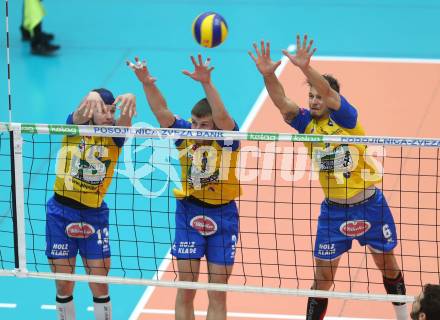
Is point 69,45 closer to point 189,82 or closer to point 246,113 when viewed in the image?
point 189,82

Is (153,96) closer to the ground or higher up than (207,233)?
higher up

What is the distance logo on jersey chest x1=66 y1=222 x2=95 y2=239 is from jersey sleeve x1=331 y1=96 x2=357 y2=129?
2.52 m

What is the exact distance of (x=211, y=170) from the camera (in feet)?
29.4

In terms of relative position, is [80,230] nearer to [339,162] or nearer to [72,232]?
[72,232]

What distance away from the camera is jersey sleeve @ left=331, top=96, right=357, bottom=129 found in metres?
8.79

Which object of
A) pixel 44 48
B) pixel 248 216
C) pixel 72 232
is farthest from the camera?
pixel 44 48

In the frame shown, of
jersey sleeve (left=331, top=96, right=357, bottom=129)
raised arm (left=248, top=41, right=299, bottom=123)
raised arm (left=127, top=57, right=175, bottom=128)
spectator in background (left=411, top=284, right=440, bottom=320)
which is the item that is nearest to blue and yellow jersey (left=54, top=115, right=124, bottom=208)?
raised arm (left=127, top=57, right=175, bottom=128)

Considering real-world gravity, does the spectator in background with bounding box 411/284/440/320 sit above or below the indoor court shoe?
below

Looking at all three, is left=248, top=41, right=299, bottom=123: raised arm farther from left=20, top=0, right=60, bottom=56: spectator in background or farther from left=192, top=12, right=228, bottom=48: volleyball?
left=20, top=0, right=60, bottom=56: spectator in background

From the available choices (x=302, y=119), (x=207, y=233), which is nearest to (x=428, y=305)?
(x=207, y=233)

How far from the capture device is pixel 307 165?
44.3 ft

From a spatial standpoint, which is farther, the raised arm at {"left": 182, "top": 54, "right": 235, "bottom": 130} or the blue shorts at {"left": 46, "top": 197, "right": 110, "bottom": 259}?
the blue shorts at {"left": 46, "top": 197, "right": 110, "bottom": 259}

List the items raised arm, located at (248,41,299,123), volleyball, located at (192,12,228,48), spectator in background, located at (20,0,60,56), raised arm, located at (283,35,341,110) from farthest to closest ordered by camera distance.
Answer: spectator in background, located at (20,0,60,56)
volleyball, located at (192,12,228,48)
raised arm, located at (248,41,299,123)
raised arm, located at (283,35,341,110)

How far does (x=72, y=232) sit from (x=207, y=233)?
1.28 meters
